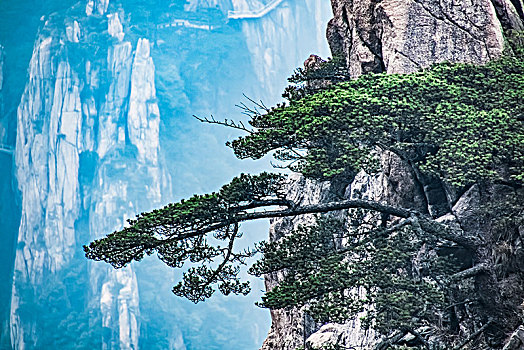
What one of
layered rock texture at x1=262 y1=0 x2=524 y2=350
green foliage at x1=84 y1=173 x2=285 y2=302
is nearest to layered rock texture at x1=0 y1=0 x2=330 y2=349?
layered rock texture at x1=262 y1=0 x2=524 y2=350

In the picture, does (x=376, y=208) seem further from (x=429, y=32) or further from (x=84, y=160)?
(x=84, y=160)

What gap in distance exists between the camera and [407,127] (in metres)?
7.06

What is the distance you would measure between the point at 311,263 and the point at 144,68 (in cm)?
4198

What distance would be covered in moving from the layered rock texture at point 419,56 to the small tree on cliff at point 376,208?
261 millimetres

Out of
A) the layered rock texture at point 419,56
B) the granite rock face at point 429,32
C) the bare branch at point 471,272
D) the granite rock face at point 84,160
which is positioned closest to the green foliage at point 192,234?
the layered rock texture at point 419,56

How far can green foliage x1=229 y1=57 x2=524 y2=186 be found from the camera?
22.4 feet

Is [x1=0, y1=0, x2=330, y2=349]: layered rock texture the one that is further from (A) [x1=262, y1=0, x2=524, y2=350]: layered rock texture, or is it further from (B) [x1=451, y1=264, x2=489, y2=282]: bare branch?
(B) [x1=451, y1=264, x2=489, y2=282]: bare branch

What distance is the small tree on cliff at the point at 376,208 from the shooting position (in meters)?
6.53

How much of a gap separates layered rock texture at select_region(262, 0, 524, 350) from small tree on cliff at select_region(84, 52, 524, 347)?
261mm

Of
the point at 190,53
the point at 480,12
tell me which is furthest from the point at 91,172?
the point at 480,12

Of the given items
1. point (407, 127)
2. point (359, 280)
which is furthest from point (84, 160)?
point (359, 280)

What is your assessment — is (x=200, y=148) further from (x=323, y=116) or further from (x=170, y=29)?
(x=323, y=116)

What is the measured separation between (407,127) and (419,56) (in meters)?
2.67

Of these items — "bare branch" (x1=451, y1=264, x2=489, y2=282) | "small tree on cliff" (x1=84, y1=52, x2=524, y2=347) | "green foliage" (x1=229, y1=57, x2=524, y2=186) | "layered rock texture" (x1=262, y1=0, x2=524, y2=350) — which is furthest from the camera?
"layered rock texture" (x1=262, y1=0, x2=524, y2=350)
